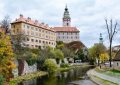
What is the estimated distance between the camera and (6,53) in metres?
37.8

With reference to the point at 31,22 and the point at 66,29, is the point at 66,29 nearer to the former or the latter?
the point at 66,29

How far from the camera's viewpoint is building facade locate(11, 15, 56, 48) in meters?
92.1

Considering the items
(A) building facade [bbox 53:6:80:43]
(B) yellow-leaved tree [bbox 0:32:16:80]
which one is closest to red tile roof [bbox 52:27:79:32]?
(A) building facade [bbox 53:6:80:43]

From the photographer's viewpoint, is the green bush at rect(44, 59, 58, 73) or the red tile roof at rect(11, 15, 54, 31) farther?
the red tile roof at rect(11, 15, 54, 31)

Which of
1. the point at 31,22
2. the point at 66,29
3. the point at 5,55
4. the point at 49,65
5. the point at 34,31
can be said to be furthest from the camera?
the point at 66,29

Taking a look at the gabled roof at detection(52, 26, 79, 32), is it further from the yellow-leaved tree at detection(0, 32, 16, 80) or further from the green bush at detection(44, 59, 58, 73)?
the yellow-leaved tree at detection(0, 32, 16, 80)

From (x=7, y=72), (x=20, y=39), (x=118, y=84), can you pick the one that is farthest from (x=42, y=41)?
(x=118, y=84)

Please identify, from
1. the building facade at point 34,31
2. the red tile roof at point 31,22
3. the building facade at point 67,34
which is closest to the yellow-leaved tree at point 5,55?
the building facade at point 34,31

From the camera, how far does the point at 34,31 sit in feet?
326

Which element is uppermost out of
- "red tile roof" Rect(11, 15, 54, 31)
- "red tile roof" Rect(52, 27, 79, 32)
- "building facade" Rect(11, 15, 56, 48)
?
"red tile roof" Rect(52, 27, 79, 32)

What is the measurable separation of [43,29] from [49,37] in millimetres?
6268

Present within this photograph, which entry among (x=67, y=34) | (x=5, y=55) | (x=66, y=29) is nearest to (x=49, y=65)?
(x=5, y=55)

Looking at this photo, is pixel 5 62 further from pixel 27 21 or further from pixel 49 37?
pixel 49 37

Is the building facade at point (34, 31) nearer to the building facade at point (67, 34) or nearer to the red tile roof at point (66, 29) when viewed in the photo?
the building facade at point (67, 34)
